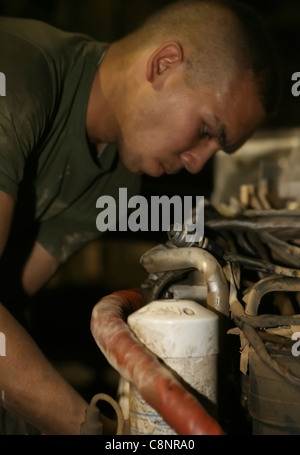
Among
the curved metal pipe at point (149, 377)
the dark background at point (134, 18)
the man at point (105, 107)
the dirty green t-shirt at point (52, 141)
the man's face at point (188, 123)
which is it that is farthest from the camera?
the dark background at point (134, 18)

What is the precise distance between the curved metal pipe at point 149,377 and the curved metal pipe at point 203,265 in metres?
0.14

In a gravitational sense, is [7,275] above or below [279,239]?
below

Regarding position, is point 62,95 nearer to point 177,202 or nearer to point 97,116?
point 97,116

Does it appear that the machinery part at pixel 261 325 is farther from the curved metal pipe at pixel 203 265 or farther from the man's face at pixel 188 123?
the man's face at pixel 188 123

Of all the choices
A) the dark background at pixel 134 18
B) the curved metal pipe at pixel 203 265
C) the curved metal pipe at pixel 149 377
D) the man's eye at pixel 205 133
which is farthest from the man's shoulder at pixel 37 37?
the dark background at pixel 134 18

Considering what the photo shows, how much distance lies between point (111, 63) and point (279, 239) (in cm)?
62

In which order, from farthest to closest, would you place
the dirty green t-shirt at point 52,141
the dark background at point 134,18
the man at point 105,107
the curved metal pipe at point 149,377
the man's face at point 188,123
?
the dark background at point 134,18 → the man's face at point 188,123 → the dirty green t-shirt at point 52,141 → the man at point 105,107 → the curved metal pipe at point 149,377

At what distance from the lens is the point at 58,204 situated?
4.76 feet

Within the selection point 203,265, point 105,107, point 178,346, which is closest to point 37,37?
point 105,107

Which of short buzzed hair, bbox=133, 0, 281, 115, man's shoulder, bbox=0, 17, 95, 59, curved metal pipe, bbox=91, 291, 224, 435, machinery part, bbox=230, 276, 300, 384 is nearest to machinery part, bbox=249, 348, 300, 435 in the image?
machinery part, bbox=230, 276, 300, 384

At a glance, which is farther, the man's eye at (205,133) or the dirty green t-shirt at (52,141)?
the man's eye at (205,133)

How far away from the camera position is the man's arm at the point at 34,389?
777mm

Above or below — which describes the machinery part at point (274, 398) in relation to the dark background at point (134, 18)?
below
